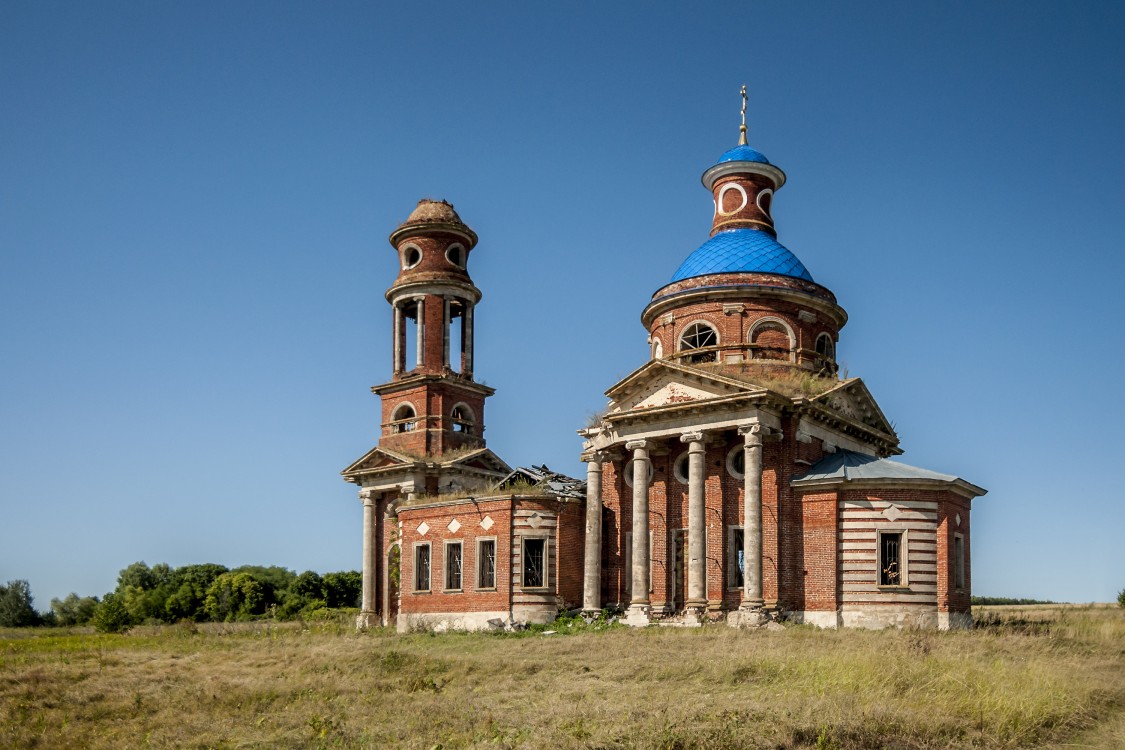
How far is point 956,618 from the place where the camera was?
102 ft

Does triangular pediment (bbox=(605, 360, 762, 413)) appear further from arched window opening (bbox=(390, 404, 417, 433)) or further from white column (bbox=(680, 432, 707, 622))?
arched window opening (bbox=(390, 404, 417, 433))

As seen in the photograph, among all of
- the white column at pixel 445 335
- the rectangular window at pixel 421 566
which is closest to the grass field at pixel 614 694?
the rectangular window at pixel 421 566

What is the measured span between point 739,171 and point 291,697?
2625 centimetres

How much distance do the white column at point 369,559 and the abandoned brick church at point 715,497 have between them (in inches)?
3.8

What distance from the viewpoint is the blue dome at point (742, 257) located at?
37559 mm

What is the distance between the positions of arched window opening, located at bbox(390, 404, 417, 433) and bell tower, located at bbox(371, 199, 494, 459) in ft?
0.14

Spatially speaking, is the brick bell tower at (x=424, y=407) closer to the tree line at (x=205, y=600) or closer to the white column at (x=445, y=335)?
the white column at (x=445, y=335)

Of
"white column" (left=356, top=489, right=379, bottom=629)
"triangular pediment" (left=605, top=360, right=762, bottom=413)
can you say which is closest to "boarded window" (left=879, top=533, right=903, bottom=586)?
"triangular pediment" (left=605, top=360, right=762, bottom=413)

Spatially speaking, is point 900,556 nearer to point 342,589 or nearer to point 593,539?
point 593,539

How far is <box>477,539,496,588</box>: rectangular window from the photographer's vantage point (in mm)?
38344

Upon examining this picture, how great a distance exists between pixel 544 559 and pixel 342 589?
39051 mm

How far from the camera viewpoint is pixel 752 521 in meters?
32.0

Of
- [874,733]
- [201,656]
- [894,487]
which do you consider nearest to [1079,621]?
[894,487]

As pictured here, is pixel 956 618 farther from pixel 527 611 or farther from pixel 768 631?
pixel 527 611
